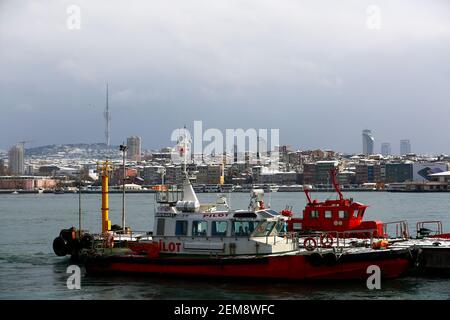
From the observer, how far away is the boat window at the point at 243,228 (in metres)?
24.7

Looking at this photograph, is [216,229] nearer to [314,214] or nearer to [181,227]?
[181,227]

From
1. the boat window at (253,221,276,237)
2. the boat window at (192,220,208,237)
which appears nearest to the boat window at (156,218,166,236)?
the boat window at (192,220,208,237)

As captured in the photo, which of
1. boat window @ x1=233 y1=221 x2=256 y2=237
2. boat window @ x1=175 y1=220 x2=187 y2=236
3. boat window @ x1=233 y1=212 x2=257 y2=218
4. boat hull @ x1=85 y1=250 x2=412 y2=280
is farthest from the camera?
boat window @ x1=175 y1=220 x2=187 y2=236

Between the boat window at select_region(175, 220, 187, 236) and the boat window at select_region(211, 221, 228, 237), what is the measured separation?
1006mm

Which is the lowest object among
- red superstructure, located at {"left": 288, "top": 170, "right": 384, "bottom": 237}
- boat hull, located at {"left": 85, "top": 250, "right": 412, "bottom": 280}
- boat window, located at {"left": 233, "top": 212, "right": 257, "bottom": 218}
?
boat hull, located at {"left": 85, "top": 250, "right": 412, "bottom": 280}

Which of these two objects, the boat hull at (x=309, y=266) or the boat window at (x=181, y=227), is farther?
the boat window at (x=181, y=227)

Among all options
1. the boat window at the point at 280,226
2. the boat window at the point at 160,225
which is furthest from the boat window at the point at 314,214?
the boat window at the point at 160,225

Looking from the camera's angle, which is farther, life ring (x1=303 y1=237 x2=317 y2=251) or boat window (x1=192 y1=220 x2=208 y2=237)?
life ring (x1=303 y1=237 x2=317 y2=251)

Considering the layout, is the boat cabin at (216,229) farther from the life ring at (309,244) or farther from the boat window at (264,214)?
the life ring at (309,244)

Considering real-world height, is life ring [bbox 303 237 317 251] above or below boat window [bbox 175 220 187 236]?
below

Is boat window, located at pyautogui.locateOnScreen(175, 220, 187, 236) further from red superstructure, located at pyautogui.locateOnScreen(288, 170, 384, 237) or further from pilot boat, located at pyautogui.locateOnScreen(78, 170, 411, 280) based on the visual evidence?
red superstructure, located at pyautogui.locateOnScreen(288, 170, 384, 237)

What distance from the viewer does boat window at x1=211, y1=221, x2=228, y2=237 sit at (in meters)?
24.9

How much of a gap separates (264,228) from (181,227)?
2.89 metres

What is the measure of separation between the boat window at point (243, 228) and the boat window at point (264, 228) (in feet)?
0.64
